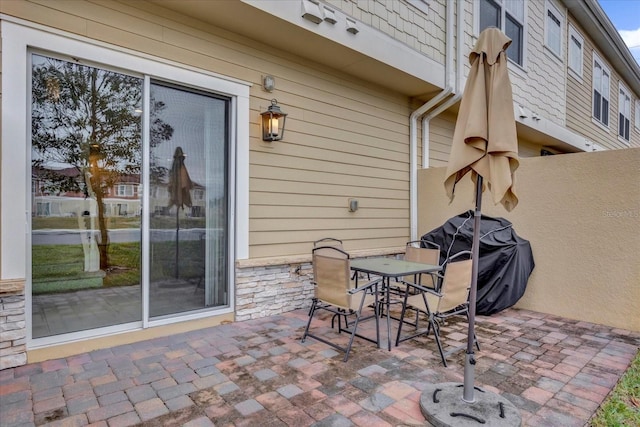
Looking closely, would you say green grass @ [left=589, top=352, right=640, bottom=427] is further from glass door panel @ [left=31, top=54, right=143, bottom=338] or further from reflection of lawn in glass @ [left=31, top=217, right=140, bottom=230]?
reflection of lawn in glass @ [left=31, top=217, right=140, bottom=230]

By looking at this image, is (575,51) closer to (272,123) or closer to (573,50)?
(573,50)

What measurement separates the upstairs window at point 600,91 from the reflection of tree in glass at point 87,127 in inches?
480

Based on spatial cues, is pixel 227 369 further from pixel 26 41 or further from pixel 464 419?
pixel 26 41

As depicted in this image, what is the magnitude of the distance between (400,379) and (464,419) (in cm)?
65

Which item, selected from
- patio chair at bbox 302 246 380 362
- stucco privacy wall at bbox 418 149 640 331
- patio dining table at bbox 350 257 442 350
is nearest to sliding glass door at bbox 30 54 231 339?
patio chair at bbox 302 246 380 362

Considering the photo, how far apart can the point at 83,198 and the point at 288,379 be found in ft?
7.90

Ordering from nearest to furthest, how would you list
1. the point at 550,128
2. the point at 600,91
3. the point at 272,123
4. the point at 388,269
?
the point at 388,269
the point at 272,123
the point at 550,128
the point at 600,91

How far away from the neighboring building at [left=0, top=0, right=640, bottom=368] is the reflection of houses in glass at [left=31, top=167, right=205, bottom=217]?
1.0 inches

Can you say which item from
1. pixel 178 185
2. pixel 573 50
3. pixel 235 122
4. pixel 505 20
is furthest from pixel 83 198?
pixel 573 50

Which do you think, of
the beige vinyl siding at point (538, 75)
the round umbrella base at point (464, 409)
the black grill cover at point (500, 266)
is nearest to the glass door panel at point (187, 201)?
the round umbrella base at point (464, 409)

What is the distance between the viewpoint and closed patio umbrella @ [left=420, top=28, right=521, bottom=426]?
86.8 inches

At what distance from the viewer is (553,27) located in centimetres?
867

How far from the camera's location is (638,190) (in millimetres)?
4176

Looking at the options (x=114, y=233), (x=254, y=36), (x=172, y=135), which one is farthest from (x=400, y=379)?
(x=254, y=36)
